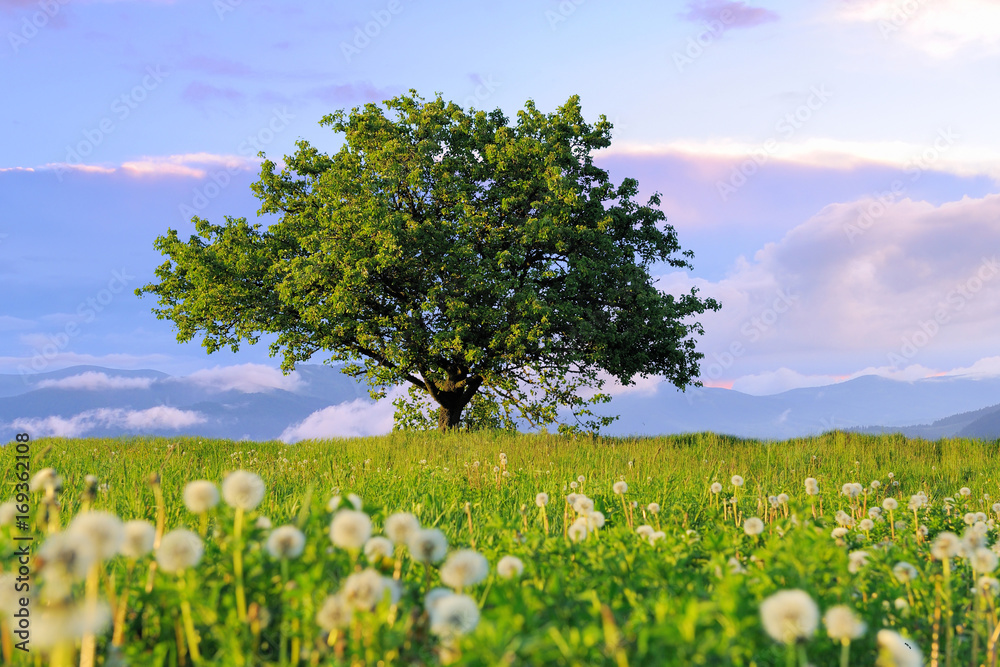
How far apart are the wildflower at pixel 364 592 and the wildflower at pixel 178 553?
644 millimetres

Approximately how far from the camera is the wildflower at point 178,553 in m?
2.31

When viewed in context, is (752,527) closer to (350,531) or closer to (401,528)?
(401,528)

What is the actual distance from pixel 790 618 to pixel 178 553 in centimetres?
204

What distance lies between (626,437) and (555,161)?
905 cm

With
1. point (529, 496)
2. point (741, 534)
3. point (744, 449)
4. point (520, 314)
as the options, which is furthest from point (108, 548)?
point (520, 314)

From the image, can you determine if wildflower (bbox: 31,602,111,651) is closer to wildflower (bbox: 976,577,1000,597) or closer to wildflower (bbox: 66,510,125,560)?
wildflower (bbox: 66,510,125,560)

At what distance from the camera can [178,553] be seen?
2340 mm

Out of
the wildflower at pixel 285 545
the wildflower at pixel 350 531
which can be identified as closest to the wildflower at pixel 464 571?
the wildflower at pixel 350 531

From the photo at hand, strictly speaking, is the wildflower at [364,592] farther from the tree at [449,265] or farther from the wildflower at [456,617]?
the tree at [449,265]

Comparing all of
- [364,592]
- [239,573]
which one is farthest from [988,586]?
[239,573]

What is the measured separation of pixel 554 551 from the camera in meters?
3.37

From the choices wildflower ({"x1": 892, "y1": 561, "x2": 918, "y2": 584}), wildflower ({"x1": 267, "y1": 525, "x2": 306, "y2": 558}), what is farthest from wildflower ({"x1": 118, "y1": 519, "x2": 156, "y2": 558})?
wildflower ({"x1": 892, "y1": 561, "x2": 918, "y2": 584})

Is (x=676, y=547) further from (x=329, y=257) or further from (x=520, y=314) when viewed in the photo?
(x=329, y=257)

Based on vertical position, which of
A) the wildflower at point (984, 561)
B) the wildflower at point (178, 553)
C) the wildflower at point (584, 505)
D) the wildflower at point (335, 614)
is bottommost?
the wildflower at point (984, 561)
